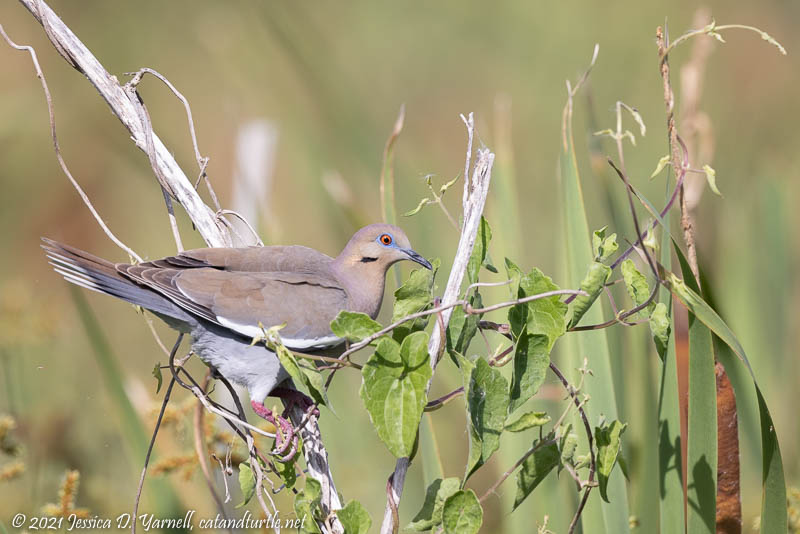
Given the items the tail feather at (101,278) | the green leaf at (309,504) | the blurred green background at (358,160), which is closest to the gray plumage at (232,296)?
the tail feather at (101,278)

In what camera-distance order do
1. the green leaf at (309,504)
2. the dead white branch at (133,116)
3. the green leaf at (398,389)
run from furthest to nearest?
the dead white branch at (133,116) < the green leaf at (309,504) < the green leaf at (398,389)

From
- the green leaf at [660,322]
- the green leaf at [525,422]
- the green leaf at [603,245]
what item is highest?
the green leaf at [603,245]

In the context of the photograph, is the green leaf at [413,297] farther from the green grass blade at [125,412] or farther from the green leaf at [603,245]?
the green grass blade at [125,412]

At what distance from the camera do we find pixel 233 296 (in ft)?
5.87

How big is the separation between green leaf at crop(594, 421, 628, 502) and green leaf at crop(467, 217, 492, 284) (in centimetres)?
31

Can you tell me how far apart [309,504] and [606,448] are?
0.47 meters

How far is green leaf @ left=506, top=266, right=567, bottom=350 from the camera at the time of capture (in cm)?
120

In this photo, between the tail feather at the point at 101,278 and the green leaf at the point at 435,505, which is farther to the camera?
the tail feather at the point at 101,278

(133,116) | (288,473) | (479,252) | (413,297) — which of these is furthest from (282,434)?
(133,116)

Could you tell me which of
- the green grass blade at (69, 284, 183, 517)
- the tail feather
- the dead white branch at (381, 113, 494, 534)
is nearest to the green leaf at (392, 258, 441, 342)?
the dead white branch at (381, 113, 494, 534)

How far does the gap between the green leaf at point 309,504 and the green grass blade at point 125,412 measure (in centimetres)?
86

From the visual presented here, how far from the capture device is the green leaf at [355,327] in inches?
45.9

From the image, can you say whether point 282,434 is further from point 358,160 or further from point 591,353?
point 358,160

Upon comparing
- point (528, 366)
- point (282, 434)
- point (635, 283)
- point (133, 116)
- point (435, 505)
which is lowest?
point (435, 505)
